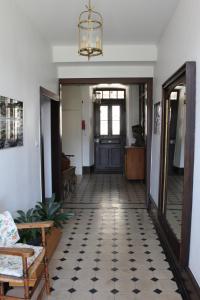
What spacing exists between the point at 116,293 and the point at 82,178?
6329mm

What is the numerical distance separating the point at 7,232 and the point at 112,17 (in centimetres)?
307

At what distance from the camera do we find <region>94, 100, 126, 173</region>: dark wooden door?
10.2 meters

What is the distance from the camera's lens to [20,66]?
3.49 metres

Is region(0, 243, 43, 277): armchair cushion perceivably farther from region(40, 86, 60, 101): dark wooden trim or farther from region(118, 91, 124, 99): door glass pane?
region(118, 91, 124, 99): door glass pane

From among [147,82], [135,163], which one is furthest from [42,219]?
[135,163]

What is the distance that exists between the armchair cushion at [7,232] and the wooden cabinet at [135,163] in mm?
5778

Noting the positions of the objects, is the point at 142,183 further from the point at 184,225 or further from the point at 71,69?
the point at 184,225

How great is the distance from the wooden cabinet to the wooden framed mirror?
3.73 m

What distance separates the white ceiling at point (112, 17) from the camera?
3.42 metres

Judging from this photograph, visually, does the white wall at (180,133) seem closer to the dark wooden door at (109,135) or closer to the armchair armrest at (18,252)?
the armchair armrest at (18,252)

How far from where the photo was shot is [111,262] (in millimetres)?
3330

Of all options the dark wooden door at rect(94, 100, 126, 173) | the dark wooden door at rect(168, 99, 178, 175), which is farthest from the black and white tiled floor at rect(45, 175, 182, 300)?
the dark wooden door at rect(94, 100, 126, 173)

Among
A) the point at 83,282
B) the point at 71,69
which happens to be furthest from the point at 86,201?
the point at 83,282

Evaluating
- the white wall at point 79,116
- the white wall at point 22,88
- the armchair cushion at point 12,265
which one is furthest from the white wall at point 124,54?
the white wall at point 79,116
